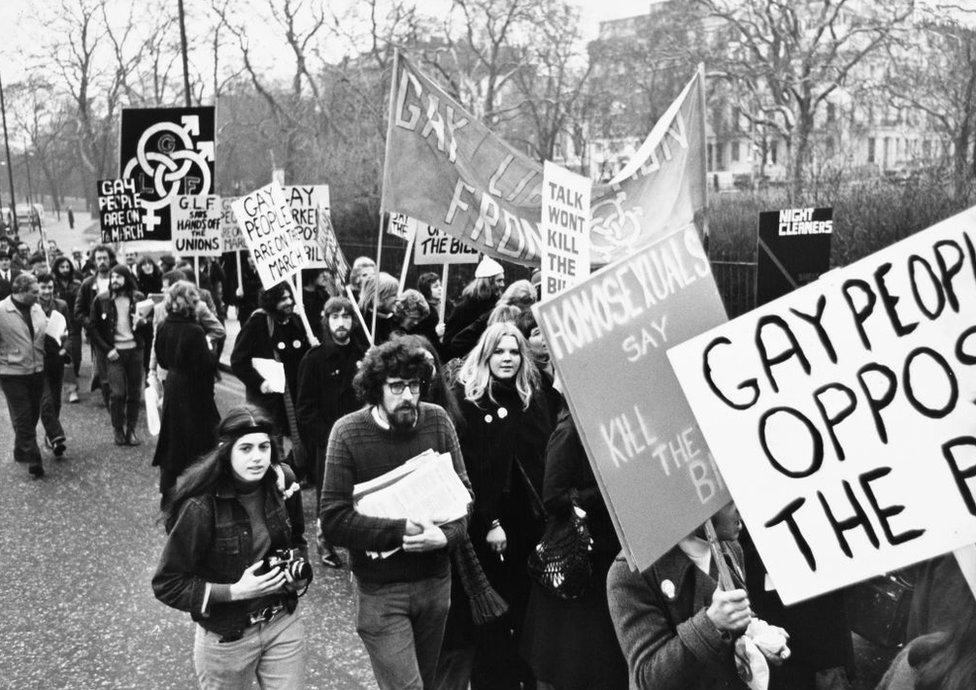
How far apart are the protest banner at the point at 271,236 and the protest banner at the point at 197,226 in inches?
188

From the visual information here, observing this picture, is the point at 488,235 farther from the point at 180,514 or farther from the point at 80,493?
the point at 80,493

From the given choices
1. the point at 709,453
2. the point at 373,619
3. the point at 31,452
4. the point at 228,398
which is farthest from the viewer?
the point at 228,398

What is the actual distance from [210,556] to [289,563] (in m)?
0.26

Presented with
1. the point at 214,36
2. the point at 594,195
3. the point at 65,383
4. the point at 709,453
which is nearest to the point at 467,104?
the point at 214,36

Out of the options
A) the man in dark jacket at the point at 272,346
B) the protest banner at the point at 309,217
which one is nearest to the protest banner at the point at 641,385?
the man in dark jacket at the point at 272,346

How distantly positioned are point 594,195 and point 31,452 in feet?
18.1

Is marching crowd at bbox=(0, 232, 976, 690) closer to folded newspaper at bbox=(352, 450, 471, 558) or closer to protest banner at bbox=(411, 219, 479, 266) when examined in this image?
folded newspaper at bbox=(352, 450, 471, 558)

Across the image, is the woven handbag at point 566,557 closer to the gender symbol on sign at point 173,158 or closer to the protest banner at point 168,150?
the protest banner at point 168,150

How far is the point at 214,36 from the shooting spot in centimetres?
3481

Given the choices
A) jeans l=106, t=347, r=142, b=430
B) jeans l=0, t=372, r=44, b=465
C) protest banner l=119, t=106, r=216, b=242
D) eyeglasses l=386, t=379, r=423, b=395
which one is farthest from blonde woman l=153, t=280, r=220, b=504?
protest banner l=119, t=106, r=216, b=242

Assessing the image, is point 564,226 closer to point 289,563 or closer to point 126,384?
point 289,563

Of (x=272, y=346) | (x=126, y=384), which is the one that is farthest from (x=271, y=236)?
(x=126, y=384)

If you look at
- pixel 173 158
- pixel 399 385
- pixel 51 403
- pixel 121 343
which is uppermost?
pixel 173 158

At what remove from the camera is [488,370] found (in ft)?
16.3
